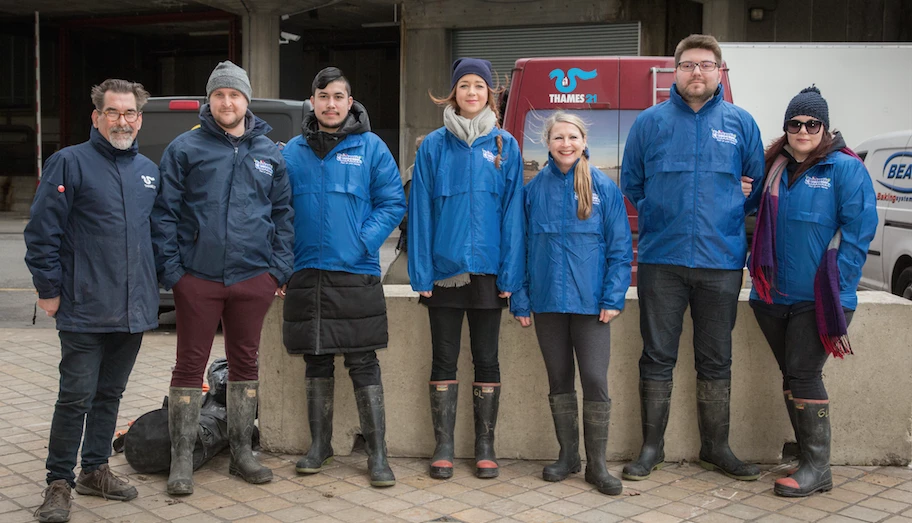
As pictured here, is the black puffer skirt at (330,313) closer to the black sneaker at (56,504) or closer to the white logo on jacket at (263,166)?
the white logo on jacket at (263,166)

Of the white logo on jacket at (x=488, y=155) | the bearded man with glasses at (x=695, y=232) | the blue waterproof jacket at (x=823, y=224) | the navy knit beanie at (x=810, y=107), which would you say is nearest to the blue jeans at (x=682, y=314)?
the bearded man with glasses at (x=695, y=232)

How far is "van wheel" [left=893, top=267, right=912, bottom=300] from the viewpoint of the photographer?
8703 mm

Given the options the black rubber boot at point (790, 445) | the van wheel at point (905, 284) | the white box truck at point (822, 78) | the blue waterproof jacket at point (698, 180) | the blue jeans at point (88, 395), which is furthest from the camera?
the white box truck at point (822, 78)

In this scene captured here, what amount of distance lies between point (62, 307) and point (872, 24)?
1764 centimetres

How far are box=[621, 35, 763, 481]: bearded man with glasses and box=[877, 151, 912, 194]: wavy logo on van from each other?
4915mm

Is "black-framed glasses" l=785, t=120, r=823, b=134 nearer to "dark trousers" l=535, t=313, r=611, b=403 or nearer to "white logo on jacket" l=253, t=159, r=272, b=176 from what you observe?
"dark trousers" l=535, t=313, r=611, b=403

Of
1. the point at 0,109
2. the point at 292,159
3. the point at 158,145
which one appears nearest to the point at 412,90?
the point at 158,145

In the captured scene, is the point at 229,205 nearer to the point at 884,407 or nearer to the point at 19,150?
the point at 884,407

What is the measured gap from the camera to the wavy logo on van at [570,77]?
6.73m

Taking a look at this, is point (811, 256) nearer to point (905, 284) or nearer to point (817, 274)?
point (817, 274)

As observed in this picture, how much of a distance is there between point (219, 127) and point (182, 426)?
1.45 meters

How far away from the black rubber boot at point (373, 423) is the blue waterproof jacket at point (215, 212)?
0.77m

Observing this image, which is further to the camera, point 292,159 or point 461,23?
point 461,23

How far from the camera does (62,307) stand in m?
4.13
